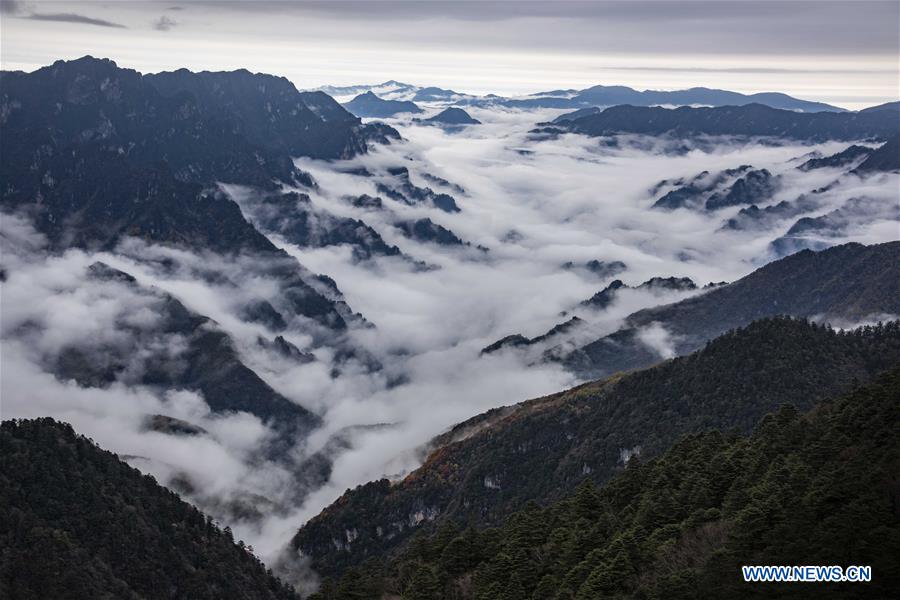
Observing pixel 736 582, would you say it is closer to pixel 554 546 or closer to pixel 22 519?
pixel 554 546

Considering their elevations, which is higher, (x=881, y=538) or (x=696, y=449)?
(x=881, y=538)

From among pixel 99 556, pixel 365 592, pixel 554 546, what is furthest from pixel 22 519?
→ pixel 554 546

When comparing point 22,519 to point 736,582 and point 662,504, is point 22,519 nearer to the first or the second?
point 662,504

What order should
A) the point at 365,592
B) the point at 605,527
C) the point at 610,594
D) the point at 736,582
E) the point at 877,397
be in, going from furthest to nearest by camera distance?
the point at 365,592
the point at 605,527
the point at 877,397
the point at 610,594
the point at 736,582

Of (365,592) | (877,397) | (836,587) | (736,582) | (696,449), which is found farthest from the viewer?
(696,449)

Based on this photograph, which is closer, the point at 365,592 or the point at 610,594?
the point at 610,594

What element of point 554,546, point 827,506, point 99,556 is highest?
point 827,506

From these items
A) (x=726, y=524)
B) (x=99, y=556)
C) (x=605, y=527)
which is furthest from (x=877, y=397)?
(x=99, y=556)
